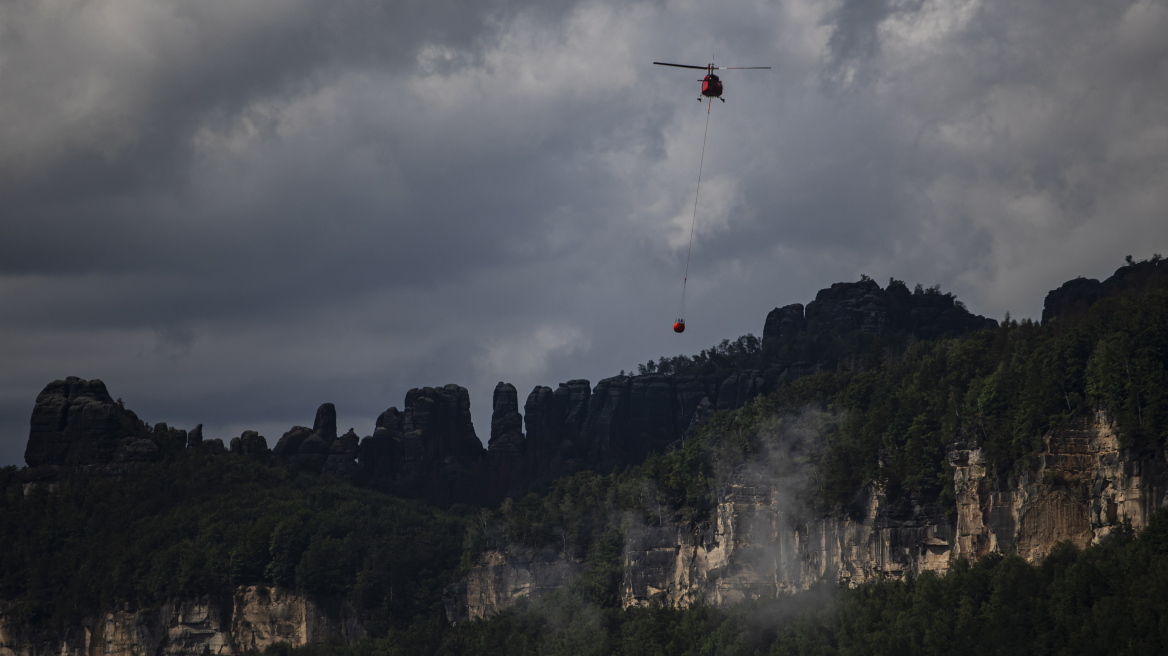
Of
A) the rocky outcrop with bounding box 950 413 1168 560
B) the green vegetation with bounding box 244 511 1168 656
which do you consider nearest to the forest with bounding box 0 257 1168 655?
the green vegetation with bounding box 244 511 1168 656

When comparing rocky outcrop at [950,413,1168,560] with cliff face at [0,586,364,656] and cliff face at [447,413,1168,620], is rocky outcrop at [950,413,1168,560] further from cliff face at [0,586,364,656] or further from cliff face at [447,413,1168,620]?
cliff face at [0,586,364,656]

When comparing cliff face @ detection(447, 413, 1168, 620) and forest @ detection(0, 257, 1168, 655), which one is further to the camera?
cliff face @ detection(447, 413, 1168, 620)

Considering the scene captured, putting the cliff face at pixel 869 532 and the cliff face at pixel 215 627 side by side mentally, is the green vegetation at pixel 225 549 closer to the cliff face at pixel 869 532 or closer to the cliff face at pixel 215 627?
the cliff face at pixel 215 627

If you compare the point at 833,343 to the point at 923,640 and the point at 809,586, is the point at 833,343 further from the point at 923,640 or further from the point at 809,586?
the point at 923,640

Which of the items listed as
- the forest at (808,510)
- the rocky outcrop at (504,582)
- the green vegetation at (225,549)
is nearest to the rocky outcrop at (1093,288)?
the forest at (808,510)

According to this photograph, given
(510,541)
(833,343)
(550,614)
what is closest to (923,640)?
(550,614)
